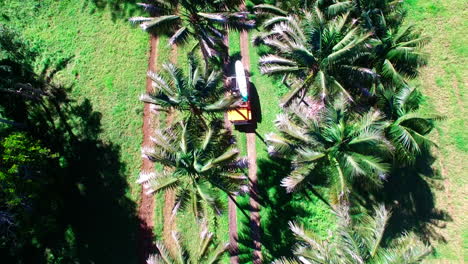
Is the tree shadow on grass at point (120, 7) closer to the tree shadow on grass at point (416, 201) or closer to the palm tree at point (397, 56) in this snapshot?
the palm tree at point (397, 56)

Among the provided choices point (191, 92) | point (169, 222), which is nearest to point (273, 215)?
point (169, 222)

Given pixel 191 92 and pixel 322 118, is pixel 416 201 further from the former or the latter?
pixel 191 92

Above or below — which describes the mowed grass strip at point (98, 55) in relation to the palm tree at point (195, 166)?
above

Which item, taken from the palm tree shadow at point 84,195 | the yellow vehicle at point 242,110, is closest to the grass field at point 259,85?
the palm tree shadow at point 84,195

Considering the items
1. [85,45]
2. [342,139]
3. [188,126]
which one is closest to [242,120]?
[188,126]

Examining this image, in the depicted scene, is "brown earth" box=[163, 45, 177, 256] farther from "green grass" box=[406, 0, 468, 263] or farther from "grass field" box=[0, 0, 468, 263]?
"green grass" box=[406, 0, 468, 263]

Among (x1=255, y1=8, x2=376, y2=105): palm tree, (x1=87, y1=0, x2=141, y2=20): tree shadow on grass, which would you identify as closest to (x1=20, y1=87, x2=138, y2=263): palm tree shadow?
(x1=87, y1=0, x2=141, y2=20): tree shadow on grass

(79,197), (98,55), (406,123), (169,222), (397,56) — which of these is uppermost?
(98,55)
